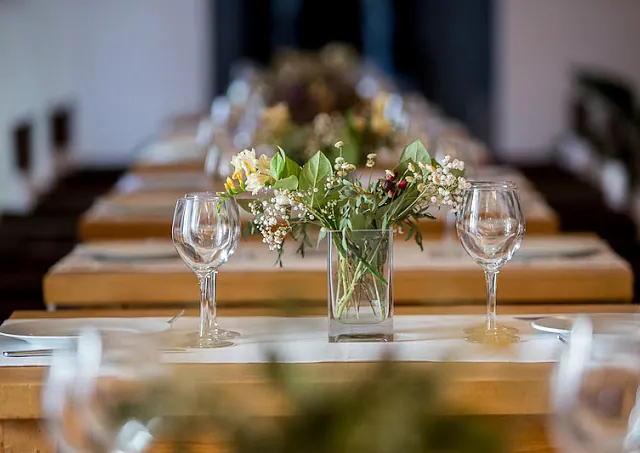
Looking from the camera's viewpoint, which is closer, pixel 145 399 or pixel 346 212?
pixel 145 399

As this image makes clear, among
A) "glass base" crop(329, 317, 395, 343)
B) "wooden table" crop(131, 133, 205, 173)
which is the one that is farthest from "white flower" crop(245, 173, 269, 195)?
"wooden table" crop(131, 133, 205, 173)

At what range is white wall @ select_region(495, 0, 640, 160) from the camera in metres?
13.4

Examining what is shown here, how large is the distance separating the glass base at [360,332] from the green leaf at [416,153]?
265 mm

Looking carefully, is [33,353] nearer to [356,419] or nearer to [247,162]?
[247,162]

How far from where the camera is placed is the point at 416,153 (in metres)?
1.98

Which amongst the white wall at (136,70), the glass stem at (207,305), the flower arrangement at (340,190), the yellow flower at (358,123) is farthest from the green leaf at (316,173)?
the white wall at (136,70)

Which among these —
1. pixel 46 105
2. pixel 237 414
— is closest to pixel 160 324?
pixel 237 414

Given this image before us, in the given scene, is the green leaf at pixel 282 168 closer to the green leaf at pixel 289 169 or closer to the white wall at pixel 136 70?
the green leaf at pixel 289 169

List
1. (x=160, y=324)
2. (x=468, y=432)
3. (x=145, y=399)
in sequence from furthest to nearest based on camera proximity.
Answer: (x=160, y=324), (x=145, y=399), (x=468, y=432)

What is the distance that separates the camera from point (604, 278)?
2.67 metres

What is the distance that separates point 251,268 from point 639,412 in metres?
1.70

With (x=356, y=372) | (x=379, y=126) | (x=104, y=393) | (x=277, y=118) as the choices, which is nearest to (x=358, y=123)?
(x=379, y=126)

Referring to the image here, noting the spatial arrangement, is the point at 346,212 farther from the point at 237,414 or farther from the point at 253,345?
the point at 237,414

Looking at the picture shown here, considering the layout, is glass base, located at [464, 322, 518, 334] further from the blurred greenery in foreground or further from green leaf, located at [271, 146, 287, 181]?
the blurred greenery in foreground
